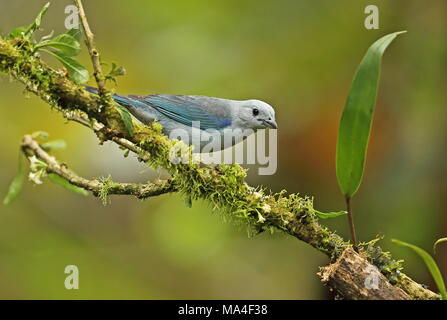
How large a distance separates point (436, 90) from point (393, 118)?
1.73ft

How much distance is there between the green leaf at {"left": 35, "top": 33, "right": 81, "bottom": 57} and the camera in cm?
291

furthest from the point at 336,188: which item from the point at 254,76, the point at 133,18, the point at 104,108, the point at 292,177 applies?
the point at 104,108

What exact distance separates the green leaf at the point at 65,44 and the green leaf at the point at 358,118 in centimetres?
135

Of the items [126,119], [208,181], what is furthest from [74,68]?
[208,181]

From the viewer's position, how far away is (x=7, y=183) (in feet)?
19.1

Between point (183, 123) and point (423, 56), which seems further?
point (423, 56)

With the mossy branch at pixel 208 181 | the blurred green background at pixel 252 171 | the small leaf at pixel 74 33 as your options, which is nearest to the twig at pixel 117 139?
the mossy branch at pixel 208 181

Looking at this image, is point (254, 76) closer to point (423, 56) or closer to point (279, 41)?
point (279, 41)

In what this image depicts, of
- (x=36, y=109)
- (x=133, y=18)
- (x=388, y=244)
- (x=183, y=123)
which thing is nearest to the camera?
(x=183, y=123)

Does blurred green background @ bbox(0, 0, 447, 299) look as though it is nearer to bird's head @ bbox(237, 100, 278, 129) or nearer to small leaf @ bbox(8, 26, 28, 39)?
bird's head @ bbox(237, 100, 278, 129)

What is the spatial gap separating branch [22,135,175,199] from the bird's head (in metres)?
1.76

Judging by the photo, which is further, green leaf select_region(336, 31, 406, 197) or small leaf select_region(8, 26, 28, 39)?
small leaf select_region(8, 26, 28, 39)

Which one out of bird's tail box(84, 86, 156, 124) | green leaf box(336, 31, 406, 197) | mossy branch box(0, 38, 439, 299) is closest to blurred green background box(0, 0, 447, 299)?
bird's tail box(84, 86, 156, 124)

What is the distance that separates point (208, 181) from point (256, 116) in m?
1.85
